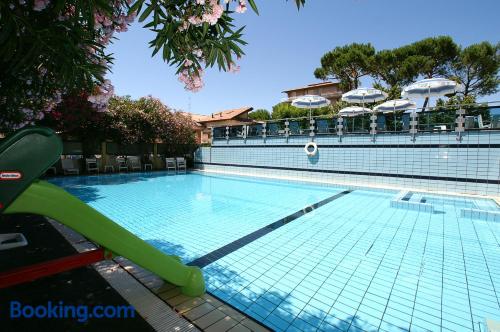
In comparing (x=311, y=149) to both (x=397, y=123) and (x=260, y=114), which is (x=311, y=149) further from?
(x=260, y=114)

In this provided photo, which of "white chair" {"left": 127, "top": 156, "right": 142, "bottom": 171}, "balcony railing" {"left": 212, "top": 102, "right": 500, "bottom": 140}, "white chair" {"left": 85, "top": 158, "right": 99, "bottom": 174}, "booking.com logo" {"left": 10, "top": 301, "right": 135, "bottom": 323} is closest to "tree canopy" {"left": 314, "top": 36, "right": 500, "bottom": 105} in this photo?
"balcony railing" {"left": 212, "top": 102, "right": 500, "bottom": 140}

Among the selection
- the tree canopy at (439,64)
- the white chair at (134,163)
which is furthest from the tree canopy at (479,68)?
the white chair at (134,163)

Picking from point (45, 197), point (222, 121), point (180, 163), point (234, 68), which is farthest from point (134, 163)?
point (222, 121)

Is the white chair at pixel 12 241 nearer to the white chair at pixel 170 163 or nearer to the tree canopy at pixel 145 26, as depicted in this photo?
the tree canopy at pixel 145 26

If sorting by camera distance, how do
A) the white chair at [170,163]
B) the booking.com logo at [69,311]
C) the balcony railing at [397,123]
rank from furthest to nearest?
the white chair at [170,163]
the balcony railing at [397,123]
the booking.com logo at [69,311]

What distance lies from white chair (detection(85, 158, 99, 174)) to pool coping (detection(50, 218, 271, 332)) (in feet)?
45.3

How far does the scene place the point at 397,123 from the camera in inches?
450

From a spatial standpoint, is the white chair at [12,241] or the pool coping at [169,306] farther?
the white chair at [12,241]

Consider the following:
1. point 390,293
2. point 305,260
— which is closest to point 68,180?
point 305,260

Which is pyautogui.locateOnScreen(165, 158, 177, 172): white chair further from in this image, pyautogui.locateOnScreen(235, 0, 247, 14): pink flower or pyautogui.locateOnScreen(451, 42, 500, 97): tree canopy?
pyautogui.locateOnScreen(451, 42, 500, 97): tree canopy

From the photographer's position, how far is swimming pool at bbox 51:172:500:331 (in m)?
3.17

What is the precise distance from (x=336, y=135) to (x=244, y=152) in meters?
6.00

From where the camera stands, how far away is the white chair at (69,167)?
1416 centimetres

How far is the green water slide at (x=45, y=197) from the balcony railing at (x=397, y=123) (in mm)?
11513
